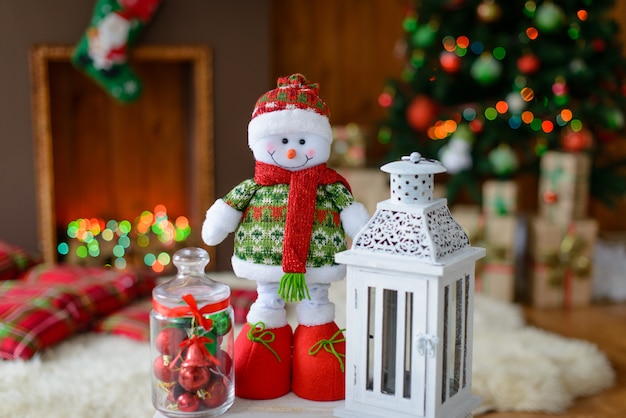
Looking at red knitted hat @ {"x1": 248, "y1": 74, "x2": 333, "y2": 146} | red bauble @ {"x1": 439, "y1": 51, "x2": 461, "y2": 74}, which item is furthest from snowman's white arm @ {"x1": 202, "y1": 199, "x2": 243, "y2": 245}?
red bauble @ {"x1": 439, "y1": 51, "x2": 461, "y2": 74}

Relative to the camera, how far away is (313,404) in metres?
1.39

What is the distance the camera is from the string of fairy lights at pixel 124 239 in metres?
3.62

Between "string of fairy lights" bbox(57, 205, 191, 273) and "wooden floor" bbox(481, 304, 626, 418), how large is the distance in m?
1.76

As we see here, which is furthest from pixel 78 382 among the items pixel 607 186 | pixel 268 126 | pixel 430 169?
pixel 607 186

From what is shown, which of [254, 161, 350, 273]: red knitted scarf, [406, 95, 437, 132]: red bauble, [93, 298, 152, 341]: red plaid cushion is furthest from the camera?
[406, 95, 437, 132]: red bauble

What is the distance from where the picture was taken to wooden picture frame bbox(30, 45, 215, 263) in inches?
134

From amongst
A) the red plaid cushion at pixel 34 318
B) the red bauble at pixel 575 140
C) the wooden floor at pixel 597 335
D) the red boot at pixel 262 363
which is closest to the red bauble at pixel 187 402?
the red boot at pixel 262 363

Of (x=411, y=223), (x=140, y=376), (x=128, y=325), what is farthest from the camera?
(x=128, y=325)

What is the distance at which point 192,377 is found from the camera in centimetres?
128

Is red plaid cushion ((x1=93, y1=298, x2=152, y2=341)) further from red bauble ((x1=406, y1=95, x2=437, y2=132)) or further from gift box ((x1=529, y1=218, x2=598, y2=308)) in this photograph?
gift box ((x1=529, y1=218, x2=598, y2=308))

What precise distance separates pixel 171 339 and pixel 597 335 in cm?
210

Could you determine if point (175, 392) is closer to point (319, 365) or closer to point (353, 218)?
point (319, 365)

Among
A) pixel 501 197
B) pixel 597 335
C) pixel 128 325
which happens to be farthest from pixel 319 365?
pixel 501 197

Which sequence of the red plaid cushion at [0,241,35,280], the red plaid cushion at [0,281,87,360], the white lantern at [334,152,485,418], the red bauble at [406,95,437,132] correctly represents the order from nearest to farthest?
the white lantern at [334,152,485,418], the red plaid cushion at [0,281,87,360], the red plaid cushion at [0,241,35,280], the red bauble at [406,95,437,132]
